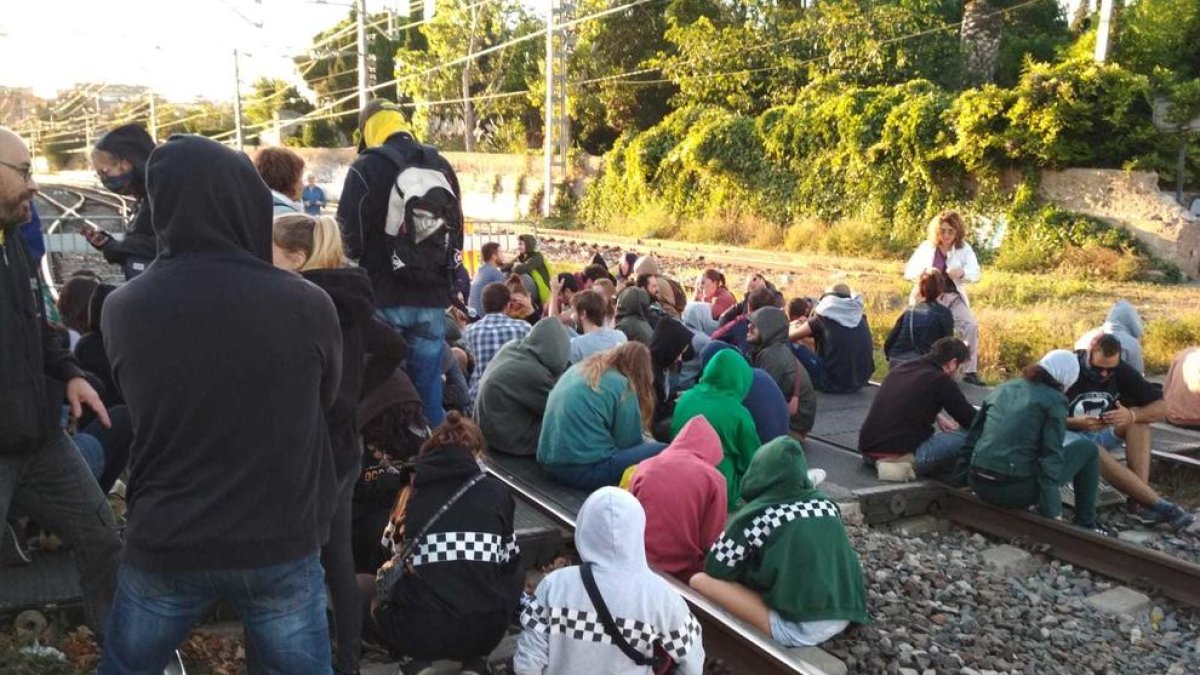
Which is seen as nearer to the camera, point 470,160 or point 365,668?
point 365,668

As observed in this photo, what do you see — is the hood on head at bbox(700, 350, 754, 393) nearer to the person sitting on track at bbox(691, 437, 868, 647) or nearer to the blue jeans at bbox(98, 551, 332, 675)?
the person sitting on track at bbox(691, 437, 868, 647)

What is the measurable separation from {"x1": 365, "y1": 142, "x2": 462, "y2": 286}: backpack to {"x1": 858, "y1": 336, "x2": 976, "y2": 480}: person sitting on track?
147 inches

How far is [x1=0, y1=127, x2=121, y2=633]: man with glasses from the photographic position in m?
3.16

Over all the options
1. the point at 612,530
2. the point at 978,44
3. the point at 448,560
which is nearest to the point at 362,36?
the point at 978,44

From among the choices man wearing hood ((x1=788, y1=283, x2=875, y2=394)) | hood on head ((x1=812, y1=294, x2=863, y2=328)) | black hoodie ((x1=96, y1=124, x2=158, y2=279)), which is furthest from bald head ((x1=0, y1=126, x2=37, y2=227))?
hood on head ((x1=812, y1=294, x2=863, y2=328))

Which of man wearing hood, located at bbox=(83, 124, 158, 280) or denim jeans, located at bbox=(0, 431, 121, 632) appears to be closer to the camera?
denim jeans, located at bbox=(0, 431, 121, 632)

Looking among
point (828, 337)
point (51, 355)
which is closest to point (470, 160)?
point (828, 337)

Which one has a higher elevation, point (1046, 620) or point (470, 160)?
point (470, 160)

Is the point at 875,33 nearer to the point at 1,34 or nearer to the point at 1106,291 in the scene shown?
the point at 1106,291

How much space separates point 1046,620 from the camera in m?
5.17

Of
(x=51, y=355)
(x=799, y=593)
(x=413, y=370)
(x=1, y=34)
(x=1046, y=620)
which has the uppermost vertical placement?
(x=1, y=34)

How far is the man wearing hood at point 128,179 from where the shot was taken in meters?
4.85

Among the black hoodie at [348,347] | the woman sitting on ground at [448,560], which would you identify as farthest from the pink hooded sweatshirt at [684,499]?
the black hoodie at [348,347]

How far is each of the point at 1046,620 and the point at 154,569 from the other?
4.51m
